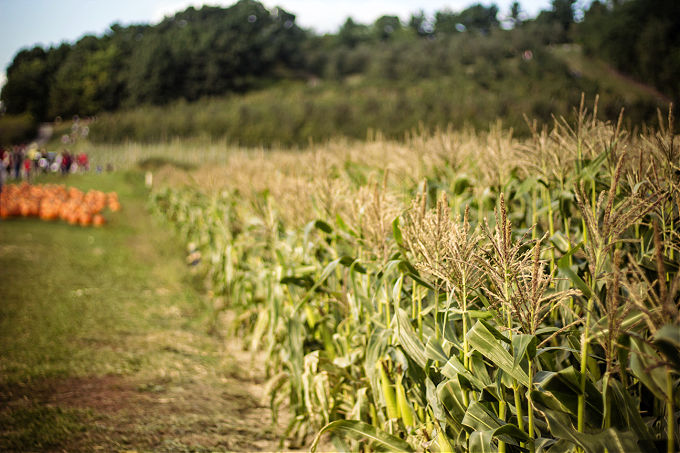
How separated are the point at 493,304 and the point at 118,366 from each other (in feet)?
12.3

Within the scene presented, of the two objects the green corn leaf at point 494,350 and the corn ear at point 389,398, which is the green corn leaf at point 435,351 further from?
the corn ear at point 389,398

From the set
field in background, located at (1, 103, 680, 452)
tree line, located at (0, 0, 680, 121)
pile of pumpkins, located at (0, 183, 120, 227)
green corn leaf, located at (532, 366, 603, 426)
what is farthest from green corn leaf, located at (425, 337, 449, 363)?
tree line, located at (0, 0, 680, 121)

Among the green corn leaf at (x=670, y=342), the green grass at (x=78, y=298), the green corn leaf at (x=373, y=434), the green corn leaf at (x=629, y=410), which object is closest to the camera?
the green corn leaf at (x=670, y=342)

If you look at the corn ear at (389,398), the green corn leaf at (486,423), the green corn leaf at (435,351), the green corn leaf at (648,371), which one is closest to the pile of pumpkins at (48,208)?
the corn ear at (389,398)

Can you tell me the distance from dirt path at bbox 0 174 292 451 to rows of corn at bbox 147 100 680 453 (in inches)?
20.6

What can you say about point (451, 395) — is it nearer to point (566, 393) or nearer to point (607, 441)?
point (566, 393)

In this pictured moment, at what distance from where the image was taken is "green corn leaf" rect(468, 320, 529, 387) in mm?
1637

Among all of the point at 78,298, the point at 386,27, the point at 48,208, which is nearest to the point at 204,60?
the point at 386,27

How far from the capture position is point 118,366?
13.5 ft

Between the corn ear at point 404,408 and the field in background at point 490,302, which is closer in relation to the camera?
the field in background at point 490,302

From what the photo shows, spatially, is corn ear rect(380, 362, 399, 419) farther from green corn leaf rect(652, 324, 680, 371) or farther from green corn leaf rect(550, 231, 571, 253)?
green corn leaf rect(652, 324, 680, 371)

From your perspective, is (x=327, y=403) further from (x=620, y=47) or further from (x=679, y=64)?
(x=620, y=47)

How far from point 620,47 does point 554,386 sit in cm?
722

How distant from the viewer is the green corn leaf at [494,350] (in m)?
1.64
